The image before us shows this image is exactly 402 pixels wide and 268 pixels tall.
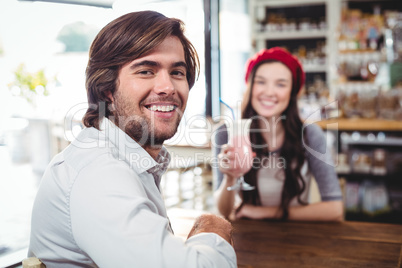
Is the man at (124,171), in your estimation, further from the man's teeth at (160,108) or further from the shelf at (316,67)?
the shelf at (316,67)

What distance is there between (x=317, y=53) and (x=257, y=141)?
3545mm

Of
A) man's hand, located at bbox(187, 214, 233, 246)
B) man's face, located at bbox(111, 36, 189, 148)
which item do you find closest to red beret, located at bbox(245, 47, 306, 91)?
man's face, located at bbox(111, 36, 189, 148)

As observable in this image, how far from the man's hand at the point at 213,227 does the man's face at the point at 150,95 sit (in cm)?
25

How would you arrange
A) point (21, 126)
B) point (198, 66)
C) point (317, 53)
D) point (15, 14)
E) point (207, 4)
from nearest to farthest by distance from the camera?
1. point (198, 66)
2. point (15, 14)
3. point (207, 4)
4. point (317, 53)
5. point (21, 126)

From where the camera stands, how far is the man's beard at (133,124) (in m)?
1.08

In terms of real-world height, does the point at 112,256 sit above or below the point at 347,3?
below

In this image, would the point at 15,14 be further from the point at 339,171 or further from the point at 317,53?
the point at 317,53

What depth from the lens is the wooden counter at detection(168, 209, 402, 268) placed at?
4.25 feet

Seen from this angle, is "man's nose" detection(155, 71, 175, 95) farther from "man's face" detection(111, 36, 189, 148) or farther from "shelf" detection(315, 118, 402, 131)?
"shelf" detection(315, 118, 402, 131)

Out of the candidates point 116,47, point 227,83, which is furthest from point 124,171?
point 227,83

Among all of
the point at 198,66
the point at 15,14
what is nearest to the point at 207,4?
the point at 15,14

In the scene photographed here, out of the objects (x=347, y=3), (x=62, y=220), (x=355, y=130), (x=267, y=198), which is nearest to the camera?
(x=62, y=220)

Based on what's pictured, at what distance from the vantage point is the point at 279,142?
222cm

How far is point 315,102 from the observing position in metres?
5.12
